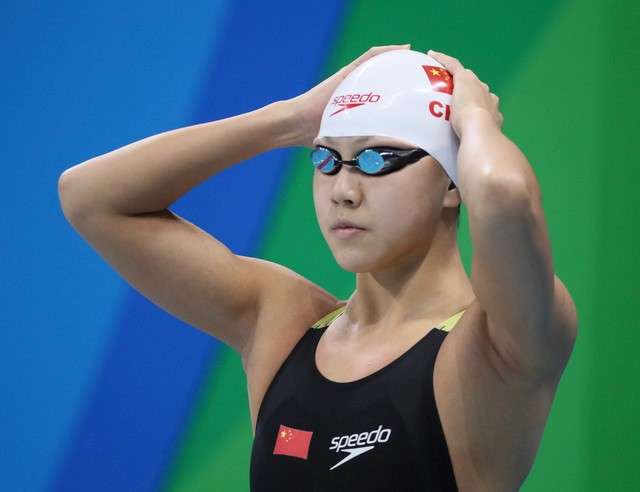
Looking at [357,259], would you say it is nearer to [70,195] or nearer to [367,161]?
[367,161]

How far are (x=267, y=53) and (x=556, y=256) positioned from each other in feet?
3.40

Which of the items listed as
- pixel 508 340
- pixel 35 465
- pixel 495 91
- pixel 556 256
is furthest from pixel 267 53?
pixel 508 340

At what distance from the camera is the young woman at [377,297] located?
5.39 ft

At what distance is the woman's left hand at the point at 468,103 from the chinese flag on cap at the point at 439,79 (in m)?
0.02

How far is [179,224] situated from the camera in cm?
221

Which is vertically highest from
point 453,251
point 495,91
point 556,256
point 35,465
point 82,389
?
point 495,91

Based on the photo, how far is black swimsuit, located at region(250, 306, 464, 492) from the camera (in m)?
1.77

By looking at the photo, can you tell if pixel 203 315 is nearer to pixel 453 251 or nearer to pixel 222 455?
pixel 453 251

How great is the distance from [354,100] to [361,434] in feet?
1.80

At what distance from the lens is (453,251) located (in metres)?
1.96

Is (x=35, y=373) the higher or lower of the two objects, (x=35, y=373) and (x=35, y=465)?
the higher

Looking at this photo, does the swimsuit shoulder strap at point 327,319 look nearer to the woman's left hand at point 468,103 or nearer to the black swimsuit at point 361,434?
the black swimsuit at point 361,434

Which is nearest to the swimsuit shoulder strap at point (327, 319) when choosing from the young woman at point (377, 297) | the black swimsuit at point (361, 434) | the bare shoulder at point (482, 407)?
the young woman at point (377, 297)

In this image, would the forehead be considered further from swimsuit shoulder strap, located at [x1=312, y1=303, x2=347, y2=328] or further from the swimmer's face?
swimsuit shoulder strap, located at [x1=312, y1=303, x2=347, y2=328]
